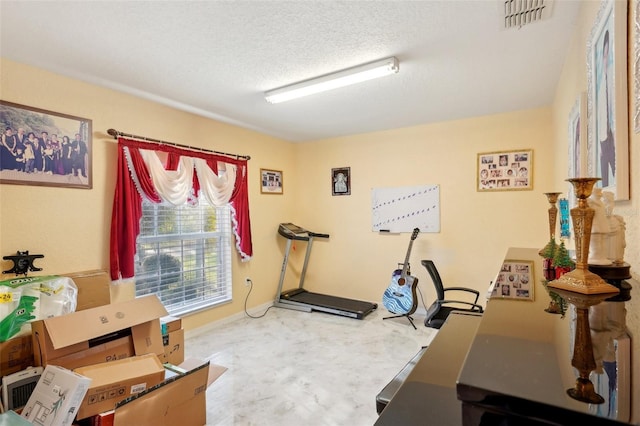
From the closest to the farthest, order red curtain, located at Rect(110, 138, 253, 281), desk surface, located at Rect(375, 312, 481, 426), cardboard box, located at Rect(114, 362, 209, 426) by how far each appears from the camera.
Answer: desk surface, located at Rect(375, 312, 481, 426) → cardboard box, located at Rect(114, 362, 209, 426) → red curtain, located at Rect(110, 138, 253, 281)

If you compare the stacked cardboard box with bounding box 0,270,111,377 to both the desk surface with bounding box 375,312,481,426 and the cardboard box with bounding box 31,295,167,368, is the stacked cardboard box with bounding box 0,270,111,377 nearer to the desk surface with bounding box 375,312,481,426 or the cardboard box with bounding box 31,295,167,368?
the cardboard box with bounding box 31,295,167,368

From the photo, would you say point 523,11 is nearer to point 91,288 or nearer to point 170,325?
point 170,325

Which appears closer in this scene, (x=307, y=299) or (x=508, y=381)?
(x=508, y=381)

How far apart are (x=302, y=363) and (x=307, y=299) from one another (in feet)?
5.59

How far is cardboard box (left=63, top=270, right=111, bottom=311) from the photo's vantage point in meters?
2.52

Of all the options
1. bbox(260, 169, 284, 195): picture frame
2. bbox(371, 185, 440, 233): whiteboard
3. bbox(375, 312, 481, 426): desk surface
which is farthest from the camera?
bbox(260, 169, 284, 195): picture frame

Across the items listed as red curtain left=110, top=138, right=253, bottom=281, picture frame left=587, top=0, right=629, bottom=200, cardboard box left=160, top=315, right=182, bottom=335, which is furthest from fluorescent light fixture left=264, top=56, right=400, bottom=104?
cardboard box left=160, top=315, right=182, bottom=335

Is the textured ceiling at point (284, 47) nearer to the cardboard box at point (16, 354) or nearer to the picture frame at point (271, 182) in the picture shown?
the picture frame at point (271, 182)

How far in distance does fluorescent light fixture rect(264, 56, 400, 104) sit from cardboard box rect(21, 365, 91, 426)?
251 cm

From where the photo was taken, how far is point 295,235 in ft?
15.3

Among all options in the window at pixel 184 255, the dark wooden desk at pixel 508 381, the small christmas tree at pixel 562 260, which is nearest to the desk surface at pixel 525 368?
the dark wooden desk at pixel 508 381

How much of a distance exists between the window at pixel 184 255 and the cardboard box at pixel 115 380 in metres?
1.38

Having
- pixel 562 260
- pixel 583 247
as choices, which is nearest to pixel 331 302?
pixel 562 260

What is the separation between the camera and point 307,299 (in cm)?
464
